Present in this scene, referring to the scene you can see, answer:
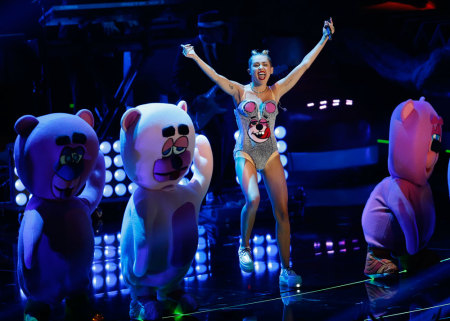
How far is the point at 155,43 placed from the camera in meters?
8.29

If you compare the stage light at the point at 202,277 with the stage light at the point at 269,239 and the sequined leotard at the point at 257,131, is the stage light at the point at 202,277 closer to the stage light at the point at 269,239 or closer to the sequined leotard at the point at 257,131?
the sequined leotard at the point at 257,131

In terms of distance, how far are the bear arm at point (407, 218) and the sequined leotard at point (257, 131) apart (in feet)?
3.09

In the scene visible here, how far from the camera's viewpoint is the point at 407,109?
4359 millimetres

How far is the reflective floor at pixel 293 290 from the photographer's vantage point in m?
3.69

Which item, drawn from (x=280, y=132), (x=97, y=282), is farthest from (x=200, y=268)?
(x=280, y=132)

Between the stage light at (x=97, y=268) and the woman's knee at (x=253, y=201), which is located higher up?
the woman's knee at (x=253, y=201)

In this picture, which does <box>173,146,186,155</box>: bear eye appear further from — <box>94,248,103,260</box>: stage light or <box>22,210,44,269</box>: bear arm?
<box>94,248,103,260</box>: stage light

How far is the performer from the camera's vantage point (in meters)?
4.38

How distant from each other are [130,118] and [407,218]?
2.06m

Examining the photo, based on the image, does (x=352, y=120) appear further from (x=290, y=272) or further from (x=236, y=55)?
(x=290, y=272)

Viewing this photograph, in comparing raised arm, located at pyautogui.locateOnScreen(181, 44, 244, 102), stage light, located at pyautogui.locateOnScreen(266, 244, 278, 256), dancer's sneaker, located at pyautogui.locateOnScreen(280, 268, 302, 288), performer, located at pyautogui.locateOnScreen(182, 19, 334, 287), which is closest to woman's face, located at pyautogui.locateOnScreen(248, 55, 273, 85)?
performer, located at pyautogui.locateOnScreen(182, 19, 334, 287)

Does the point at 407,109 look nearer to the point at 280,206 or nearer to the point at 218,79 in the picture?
the point at 280,206

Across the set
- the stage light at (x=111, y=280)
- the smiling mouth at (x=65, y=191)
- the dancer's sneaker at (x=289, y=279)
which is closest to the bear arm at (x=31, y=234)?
the smiling mouth at (x=65, y=191)

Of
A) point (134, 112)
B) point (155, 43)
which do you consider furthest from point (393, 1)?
point (134, 112)
